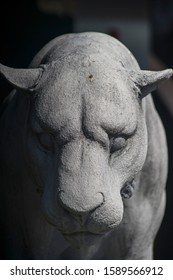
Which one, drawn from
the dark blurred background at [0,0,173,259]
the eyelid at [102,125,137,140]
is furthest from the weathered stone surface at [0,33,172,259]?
the dark blurred background at [0,0,173,259]

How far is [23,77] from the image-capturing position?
50.4 inches

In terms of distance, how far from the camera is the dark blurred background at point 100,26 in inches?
84.0

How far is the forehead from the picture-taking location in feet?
3.91

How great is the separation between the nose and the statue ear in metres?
0.21

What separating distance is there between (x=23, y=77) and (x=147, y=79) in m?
0.21

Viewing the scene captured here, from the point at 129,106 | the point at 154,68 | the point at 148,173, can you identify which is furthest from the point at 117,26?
the point at 129,106

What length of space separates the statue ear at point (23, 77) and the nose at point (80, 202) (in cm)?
21

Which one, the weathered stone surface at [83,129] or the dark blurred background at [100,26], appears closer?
the weathered stone surface at [83,129]

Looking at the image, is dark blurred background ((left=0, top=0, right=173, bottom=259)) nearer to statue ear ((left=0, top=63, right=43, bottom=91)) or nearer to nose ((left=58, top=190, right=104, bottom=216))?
statue ear ((left=0, top=63, right=43, bottom=91))

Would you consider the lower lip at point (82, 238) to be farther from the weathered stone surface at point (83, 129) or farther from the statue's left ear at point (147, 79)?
the statue's left ear at point (147, 79)

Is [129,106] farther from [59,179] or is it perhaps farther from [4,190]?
[4,190]

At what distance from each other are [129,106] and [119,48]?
0.16 m

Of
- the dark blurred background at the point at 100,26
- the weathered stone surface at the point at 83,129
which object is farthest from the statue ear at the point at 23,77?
the dark blurred background at the point at 100,26

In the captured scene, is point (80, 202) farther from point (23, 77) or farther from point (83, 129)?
point (23, 77)
